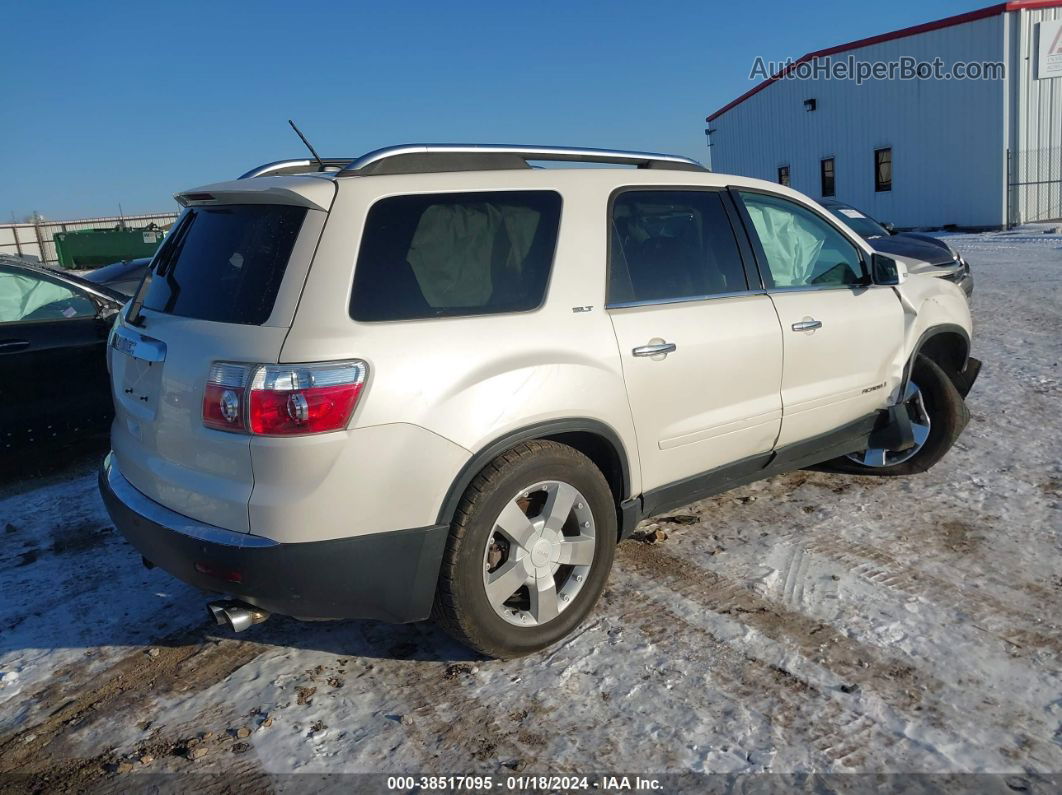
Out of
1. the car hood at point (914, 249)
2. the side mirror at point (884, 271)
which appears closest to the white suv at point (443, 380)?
the side mirror at point (884, 271)

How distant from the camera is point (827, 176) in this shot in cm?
2880

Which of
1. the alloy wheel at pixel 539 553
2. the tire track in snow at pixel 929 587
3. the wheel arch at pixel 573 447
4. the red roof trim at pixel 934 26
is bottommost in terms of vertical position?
the tire track in snow at pixel 929 587

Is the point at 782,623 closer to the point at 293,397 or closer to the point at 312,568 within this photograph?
the point at 312,568

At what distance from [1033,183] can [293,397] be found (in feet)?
84.3

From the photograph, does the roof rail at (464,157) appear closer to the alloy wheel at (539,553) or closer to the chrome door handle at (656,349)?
the chrome door handle at (656,349)

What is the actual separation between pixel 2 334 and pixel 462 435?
4.25m

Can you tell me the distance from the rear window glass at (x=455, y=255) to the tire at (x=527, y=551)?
59 cm

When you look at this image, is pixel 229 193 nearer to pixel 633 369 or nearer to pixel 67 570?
pixel 633 369

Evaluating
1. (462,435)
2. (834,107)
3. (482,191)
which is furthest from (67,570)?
(834,107)

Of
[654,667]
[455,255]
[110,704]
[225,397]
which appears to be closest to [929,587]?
[654,667]

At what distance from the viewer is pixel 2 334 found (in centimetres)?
549

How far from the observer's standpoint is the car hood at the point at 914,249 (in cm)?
898

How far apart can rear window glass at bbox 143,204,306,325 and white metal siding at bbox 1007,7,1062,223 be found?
24.8 metres

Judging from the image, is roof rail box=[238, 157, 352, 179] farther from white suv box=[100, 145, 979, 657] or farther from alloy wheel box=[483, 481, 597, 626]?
alloy wheel box=[483, 481, 597, 626]
